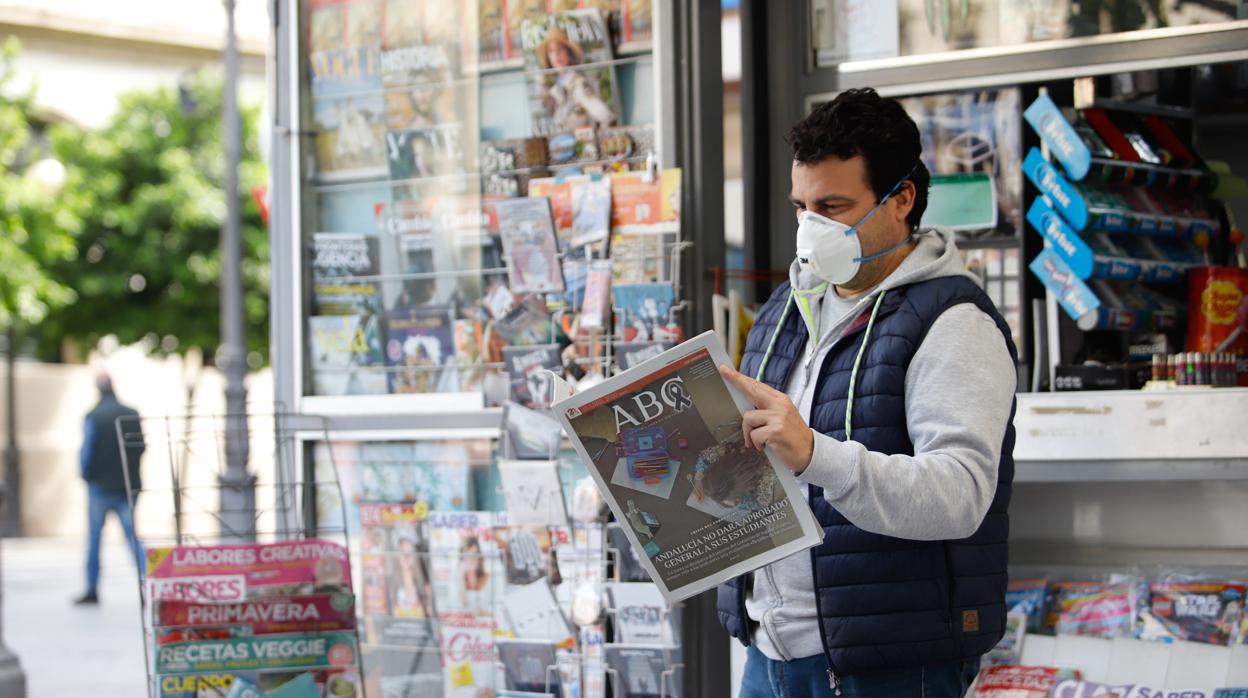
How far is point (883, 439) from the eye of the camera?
2252 mm

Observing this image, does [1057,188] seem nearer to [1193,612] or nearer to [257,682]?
[1193,612]

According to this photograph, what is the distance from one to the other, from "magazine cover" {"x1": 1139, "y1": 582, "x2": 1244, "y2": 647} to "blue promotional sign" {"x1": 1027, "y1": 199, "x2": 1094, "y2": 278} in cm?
83

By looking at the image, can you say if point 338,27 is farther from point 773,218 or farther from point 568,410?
point 568,410

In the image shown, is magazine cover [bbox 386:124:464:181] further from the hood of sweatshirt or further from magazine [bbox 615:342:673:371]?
the hood of sweatshirt

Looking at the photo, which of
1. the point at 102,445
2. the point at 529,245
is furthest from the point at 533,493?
the point at 102,445

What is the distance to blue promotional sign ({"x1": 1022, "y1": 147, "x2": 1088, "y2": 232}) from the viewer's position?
146 inches

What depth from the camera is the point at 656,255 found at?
3906 millimetres

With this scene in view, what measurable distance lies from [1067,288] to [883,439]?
1.73 meters

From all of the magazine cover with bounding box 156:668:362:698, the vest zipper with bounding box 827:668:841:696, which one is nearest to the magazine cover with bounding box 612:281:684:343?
the magazine cover with bounding box 156:668:362:698

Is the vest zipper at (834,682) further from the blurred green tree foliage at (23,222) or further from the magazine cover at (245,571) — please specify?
the blurred green tree foliage at (23,222)

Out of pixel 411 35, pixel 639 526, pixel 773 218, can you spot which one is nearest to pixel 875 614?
pixel 639 526

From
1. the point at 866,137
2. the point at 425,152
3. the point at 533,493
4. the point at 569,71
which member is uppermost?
the point at 569,71

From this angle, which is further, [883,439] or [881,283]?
[881,283]

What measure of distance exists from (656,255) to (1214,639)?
1712 mm
